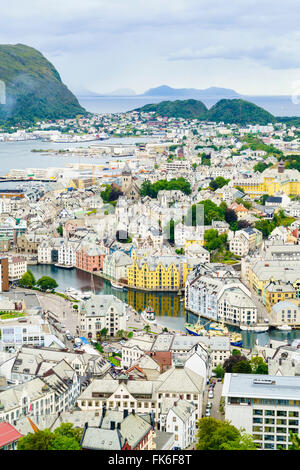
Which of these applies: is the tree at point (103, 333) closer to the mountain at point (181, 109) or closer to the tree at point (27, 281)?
the tree at point (27, 281)

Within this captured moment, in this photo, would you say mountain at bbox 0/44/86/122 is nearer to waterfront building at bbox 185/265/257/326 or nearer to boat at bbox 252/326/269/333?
waterfront building at bbox 185/265/257/326

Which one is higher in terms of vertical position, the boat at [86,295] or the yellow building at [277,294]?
the yellow building at [277,294]

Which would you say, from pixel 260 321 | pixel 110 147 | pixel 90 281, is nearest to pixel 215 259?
pixel 90 281

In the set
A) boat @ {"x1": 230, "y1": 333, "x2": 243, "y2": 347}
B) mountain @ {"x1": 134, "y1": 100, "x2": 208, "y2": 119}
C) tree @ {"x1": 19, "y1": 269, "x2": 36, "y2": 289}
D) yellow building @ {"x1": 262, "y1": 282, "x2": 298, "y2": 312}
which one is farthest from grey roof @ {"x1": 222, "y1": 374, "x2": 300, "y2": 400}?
mountain @ {"x1": 134, "y1": 100, "x2": 208, "y2": 119}

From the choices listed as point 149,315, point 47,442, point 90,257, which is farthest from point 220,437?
point 90,257

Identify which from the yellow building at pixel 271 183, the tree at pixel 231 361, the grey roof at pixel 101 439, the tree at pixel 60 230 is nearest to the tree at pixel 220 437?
the grey roof at pixel 101 439
